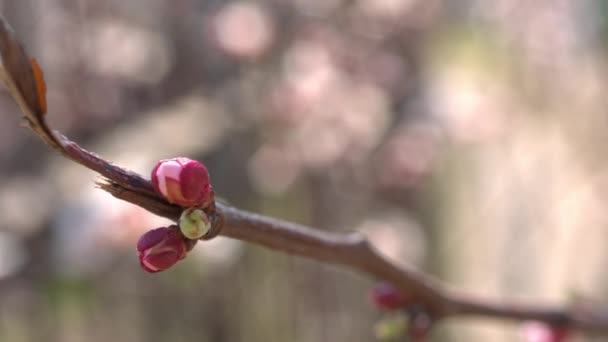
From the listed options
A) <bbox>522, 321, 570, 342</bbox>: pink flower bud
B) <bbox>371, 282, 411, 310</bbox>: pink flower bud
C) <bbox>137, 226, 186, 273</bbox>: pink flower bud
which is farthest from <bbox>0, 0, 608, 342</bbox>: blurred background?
<bbox>137, 226, 186, 273</bbox>: pink flower bud

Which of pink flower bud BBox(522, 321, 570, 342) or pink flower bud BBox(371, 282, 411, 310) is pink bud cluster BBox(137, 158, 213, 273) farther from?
pink flower bud BBox(522, 321, 570, 342)

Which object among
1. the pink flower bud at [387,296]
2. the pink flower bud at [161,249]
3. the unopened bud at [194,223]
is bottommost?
the pink flower bud at [387,296]

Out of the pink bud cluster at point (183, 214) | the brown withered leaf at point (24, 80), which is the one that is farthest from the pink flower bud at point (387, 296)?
the brown withered leaf at point (24, 80)

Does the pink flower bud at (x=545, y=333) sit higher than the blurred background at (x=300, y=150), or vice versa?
the pink flower bud at (x=545, y=333)

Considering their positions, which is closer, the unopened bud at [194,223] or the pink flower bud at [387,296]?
the unopened bud at [194,223]

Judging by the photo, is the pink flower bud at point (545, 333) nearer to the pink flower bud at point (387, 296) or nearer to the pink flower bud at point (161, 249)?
the pink flower bud at point (387, 296)

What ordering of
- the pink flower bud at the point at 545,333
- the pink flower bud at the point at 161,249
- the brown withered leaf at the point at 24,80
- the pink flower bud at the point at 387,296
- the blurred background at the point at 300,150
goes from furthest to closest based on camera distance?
the blurred background at the point at 300,150
the pink flower bud at the point at 545,333
the pink flower bud at the point at 387,296
the pink flower bud at the point at 161,249
the brown withered leaf at the point at 24,80

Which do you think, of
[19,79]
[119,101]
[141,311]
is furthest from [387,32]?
[19,79]
